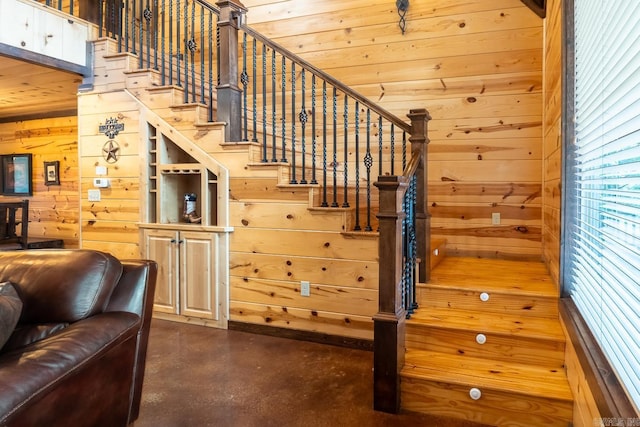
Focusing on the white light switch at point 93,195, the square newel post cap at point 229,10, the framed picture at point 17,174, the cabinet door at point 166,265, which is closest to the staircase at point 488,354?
the cabinet door at point 166,265

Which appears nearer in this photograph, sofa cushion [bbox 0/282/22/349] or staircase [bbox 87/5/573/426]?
sofa cushion [bbox 0/282/22/349]

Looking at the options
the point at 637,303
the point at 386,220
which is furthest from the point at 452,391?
the point at 637,303

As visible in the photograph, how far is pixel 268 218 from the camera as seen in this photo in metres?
3.47

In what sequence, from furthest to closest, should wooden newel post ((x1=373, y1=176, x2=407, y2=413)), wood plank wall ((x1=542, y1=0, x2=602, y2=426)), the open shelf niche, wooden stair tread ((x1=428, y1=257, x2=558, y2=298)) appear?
the open shelf niche
wooden stair tread ((x1=428, y1=257, x2=558, y2=298))
wooden newel post ((x1=373, y1=176, x2=407, y2=413))
wood plank wall ((x1=542, y1=0, x2=602, y2=426))

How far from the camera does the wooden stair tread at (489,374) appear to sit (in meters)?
2.07

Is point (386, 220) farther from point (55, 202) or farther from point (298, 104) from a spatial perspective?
point (55, 202)

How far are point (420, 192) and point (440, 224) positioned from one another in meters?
1.16

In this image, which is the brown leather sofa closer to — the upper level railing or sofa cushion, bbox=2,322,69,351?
sofa cushion, bbox=2,322,69,351

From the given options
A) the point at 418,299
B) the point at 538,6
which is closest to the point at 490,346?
the point at 418,299

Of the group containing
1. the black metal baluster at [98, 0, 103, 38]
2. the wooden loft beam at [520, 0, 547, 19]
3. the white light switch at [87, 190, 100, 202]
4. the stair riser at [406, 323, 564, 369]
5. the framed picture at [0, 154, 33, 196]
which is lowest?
the stair riser at [406, 323, 564, 369]

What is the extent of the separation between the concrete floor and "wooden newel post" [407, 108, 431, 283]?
77 centimetres

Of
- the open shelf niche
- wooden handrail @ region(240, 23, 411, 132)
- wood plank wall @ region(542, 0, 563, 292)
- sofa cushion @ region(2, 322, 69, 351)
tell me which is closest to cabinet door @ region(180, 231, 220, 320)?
the open shelf niche

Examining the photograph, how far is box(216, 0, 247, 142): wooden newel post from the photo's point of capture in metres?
3.60

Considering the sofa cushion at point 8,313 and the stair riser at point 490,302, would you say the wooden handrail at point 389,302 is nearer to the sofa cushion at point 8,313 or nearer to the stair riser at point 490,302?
the stair riser at point 490,302
